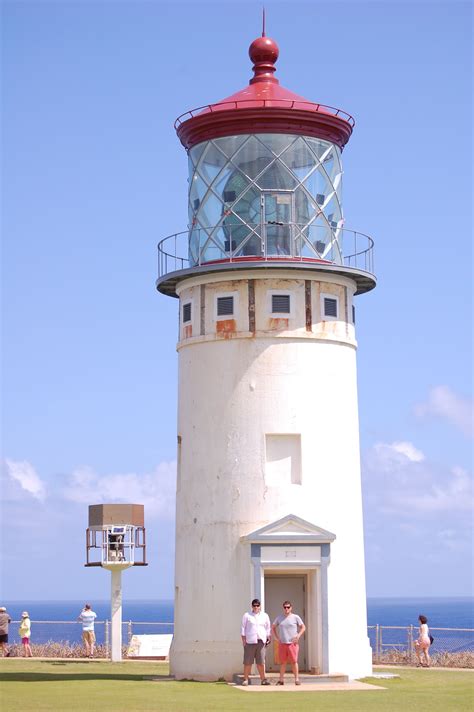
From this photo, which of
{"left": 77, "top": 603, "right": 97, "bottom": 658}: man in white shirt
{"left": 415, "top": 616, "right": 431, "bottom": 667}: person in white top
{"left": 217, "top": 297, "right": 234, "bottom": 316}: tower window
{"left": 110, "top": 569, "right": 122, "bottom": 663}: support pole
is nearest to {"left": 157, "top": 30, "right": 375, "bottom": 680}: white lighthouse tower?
{"left": 217, "top": 297, "right": 234, "bottom": 316}: tower window

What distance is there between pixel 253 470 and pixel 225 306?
309 centimetres

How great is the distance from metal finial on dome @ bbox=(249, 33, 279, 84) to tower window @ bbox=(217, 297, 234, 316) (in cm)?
438

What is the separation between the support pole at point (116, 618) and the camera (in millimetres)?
30219

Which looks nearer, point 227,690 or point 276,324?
point 227,690

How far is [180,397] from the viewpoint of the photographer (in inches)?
1008

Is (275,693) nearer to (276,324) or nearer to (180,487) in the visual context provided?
(180,487)

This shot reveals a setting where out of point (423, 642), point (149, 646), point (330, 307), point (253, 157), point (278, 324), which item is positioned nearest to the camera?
point (278, 324)

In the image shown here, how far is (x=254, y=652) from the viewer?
74.0 ft

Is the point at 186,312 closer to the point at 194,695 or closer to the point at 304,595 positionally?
the point at 304,595

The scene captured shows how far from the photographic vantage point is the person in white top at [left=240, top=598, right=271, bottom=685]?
884 inches

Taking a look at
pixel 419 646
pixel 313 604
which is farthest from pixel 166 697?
pixel 419 646

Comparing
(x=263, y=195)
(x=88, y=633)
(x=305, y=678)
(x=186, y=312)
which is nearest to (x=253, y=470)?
(x=186, y=312)

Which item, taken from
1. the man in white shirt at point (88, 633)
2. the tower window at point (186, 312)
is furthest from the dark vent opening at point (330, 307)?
the man in white shirt at point (88, 633)

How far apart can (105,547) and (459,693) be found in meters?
12.1
